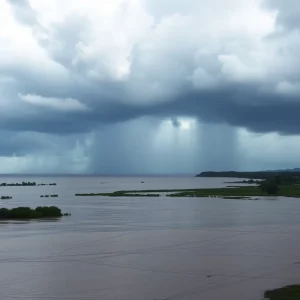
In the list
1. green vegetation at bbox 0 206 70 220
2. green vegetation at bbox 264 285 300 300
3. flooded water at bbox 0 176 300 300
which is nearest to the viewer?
green vegetation at bbox 264 285 300 300

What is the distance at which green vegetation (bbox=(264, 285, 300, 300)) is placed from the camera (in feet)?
56.3

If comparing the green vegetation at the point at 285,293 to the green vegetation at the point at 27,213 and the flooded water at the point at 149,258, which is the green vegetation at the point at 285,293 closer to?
the flooded water at the point at 149,258

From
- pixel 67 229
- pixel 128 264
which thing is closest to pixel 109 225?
pixel 67 229

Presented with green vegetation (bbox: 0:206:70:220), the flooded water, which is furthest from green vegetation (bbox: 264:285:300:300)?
green vegetation (bbox: 0:206:70:220)

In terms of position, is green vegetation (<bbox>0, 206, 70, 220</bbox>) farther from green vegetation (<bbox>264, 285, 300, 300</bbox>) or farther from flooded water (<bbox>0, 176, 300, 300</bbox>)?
green vegetation (<bbox>264, 285, 300, 300</bbox>)

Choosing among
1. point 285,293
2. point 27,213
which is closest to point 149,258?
point 285,293

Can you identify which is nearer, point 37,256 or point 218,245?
point 37,256

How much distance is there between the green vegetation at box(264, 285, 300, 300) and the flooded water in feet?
1.53

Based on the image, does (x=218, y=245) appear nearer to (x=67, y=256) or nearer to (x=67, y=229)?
(x=67, y=256)

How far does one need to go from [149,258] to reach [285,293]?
9.42 meters

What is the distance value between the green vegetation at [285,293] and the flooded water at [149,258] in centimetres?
47

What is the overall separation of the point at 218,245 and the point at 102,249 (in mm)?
6710

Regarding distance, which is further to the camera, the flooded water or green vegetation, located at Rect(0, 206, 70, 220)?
green vegetation, located at Rect(0, 206, 70, 220)

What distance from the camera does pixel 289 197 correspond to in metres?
76.2
